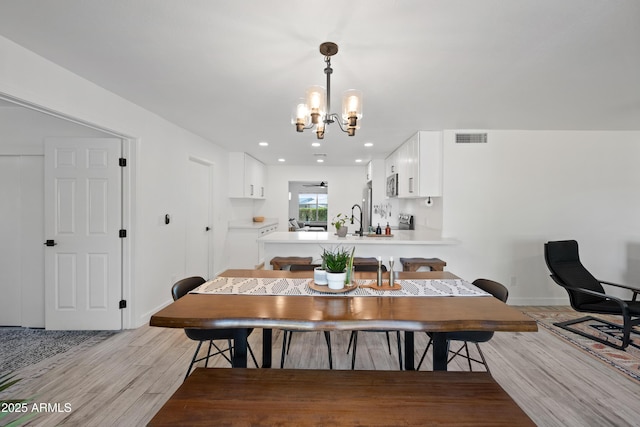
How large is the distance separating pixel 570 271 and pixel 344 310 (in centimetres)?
317

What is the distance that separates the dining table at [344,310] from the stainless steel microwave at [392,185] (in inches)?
116

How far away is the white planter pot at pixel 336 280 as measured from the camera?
1971mm

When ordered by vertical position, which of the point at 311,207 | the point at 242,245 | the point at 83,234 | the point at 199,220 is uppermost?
the point at 311,207

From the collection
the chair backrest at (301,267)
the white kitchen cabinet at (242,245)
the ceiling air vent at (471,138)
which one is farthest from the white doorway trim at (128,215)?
the ceiling air vent at (471,138)

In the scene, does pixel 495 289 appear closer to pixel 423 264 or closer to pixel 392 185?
pixel 423 264

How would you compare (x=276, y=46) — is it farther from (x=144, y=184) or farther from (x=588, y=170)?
(x=588, y=170)

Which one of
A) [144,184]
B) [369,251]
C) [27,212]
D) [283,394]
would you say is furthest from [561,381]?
[27,212]

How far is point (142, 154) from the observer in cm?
327

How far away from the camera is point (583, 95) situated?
9.02 ft

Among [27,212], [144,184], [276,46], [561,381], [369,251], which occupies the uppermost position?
[276,46]

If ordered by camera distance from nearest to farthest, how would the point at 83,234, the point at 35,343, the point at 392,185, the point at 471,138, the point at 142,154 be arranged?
the point at 35,343 < the point at 83,234 < the point at 142,154 < the point at 471,138 < the point at 392,185

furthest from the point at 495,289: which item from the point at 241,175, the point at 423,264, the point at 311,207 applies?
the point at 311,207

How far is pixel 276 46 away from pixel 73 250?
9.76 feet

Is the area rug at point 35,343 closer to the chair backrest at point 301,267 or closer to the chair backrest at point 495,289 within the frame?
the chair backrest at point 301,267
